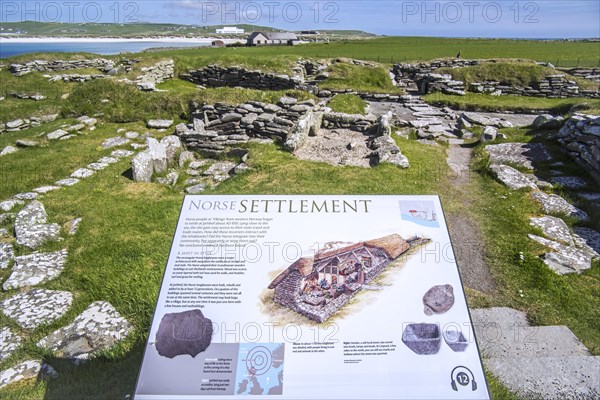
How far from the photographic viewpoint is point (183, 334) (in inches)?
123

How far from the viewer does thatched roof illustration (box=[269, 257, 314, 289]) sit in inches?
135

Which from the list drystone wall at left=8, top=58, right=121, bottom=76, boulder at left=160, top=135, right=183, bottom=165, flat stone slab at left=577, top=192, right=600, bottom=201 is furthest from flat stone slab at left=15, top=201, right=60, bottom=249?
drystone wall at left=8, top=58, right=121, bottom=76

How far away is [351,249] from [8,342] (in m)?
5.22

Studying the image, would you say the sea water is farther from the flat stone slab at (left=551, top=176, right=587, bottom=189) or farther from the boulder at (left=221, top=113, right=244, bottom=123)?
the flat stone slab at (left=551, top=176, right=587, bottom=189)

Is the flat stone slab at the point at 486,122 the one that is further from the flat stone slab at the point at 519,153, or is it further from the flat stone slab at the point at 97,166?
the flat stone slab at the point at 97,166

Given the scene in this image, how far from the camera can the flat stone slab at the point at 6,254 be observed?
21.6 feet

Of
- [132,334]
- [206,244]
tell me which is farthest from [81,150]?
[206,244]

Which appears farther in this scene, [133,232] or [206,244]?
[133,232]

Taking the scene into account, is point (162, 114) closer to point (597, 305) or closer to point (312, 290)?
point (312, 290)

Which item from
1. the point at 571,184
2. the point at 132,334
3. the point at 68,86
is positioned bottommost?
the point at 132,334

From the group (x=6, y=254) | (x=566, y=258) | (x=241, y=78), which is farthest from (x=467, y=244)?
(x=241, y=78)

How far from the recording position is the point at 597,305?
18.5 ft

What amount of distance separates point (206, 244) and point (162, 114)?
13454 millimetres

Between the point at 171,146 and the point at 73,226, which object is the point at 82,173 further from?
the point at 73,226
